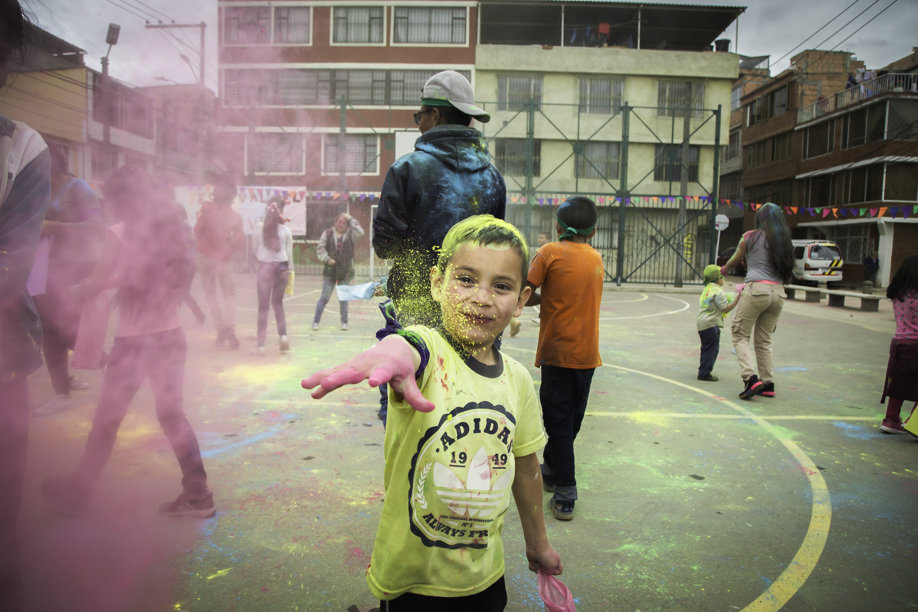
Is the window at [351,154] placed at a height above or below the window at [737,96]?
below

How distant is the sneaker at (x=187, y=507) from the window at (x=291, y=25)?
315cm

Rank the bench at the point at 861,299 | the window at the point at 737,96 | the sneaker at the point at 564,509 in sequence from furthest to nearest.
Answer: the window at the point at 737,96, the bench at the point at 861,299, the sneaker at the point at 564,509

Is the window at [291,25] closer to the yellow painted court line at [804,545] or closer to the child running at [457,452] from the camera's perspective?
the child running at [457,452]

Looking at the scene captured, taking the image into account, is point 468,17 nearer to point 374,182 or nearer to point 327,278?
point 374,182

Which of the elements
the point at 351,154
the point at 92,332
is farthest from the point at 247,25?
the point at 351,154

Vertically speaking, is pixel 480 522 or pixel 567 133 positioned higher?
pixel 567 133

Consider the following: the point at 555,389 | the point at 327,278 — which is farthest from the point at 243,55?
the point at 327,278

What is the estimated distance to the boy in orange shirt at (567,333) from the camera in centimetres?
276

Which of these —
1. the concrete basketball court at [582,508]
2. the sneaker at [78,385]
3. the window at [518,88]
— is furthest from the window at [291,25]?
the window at [518,88]

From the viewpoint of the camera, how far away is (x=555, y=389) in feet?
9.25

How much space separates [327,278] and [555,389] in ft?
19.3

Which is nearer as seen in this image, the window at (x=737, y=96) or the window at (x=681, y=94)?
the window at (x=681, y=94)

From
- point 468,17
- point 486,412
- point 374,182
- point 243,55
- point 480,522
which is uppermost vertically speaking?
point 468,17

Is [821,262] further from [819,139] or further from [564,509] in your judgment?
[564,509]
